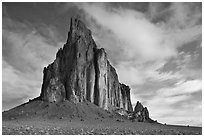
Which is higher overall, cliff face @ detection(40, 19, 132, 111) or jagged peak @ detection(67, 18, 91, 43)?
jagged peak @ detection(67, 18, 91, 43)

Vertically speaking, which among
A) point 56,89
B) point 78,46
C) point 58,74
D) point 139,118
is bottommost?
point 139,118

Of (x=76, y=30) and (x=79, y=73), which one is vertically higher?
(x=76, y=30)

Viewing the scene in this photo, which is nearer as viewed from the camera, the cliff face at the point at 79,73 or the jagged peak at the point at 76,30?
the cliff face at the point at 79,73

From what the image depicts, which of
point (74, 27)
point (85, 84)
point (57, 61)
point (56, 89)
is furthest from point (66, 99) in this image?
point (74, 27)

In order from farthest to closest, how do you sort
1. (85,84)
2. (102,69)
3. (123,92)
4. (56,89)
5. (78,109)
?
(123,92)
(102,69)
(85,84)
(56,89)
(78,109)

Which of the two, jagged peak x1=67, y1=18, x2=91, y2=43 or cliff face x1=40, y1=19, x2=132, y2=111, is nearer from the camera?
cliff face x1=40, y1=19, x2=132, y2=111

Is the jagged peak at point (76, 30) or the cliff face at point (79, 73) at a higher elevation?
the jagged peak at point (76, 30)

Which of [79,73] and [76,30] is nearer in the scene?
[79,73]

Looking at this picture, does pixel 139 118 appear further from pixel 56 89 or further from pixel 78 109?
pixel 56 89
